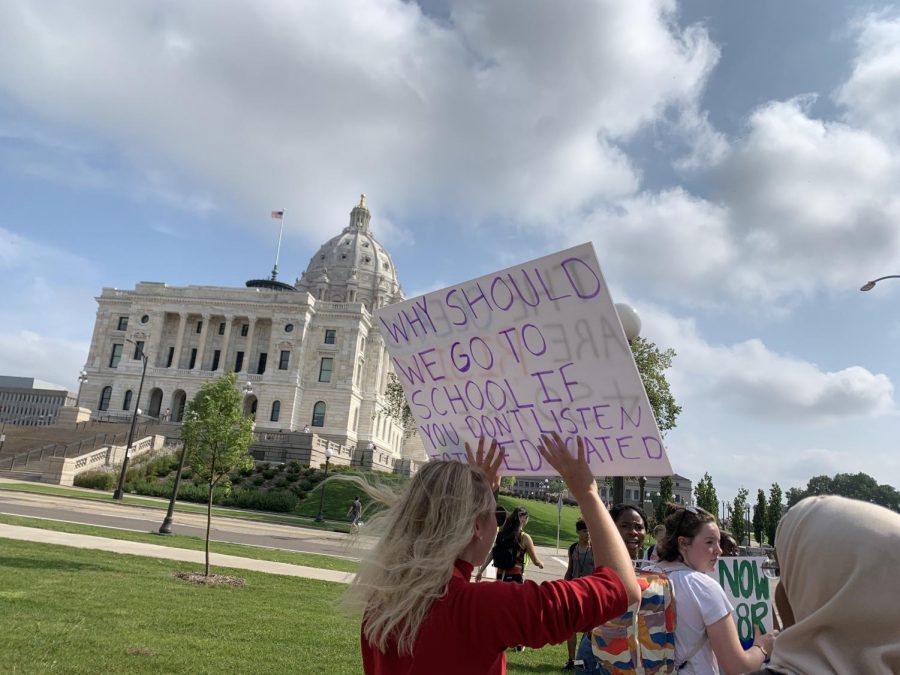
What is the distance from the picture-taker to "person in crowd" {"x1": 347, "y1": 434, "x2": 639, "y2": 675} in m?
2.01

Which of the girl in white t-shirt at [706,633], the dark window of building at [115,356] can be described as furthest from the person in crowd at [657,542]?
the dark window of building at [115,356]

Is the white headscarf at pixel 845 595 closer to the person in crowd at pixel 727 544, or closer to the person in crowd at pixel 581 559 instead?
the person in crowd at pixel 727 544

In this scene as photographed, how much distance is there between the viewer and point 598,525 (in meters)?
2.31

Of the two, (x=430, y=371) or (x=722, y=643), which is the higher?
(x=430, y=371)

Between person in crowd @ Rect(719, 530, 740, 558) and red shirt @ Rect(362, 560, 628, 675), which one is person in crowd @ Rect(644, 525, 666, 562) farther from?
red shirt @ Rect(362, 560, 628, 675)

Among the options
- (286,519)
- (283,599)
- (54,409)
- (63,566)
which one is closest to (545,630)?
(283,599)

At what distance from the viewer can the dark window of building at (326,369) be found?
7788 cm

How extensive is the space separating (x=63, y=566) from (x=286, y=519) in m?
22.3

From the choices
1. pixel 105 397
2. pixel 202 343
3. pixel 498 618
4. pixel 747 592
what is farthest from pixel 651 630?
pixel 105 397

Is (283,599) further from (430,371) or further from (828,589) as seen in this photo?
(828,589)

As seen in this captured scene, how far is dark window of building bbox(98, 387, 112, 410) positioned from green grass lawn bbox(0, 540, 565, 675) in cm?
7228

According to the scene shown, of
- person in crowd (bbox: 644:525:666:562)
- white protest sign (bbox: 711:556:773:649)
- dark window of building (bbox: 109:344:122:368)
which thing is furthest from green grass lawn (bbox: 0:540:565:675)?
dark window of building (bbox: 109:344:122:368)

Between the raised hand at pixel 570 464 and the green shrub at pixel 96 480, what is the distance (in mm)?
44040

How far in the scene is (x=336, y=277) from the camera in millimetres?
107688
